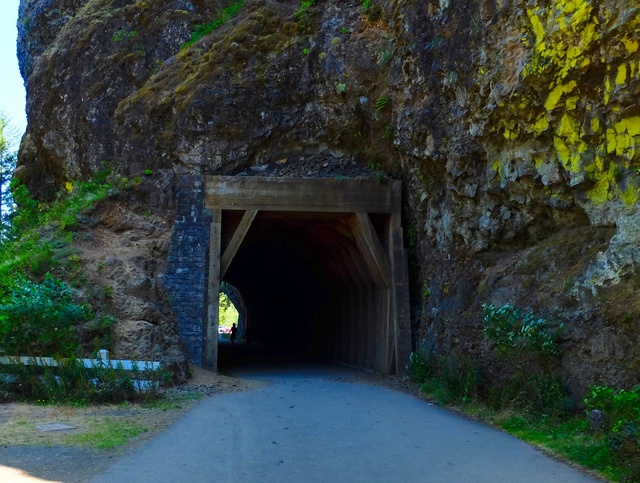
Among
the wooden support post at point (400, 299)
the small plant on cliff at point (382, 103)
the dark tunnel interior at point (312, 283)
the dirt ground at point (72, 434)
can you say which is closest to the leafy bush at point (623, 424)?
the dirt ground at point (72, 434)

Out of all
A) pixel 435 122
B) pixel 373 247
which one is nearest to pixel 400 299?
pixel 373 247

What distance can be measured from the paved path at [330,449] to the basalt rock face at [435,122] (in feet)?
6.52

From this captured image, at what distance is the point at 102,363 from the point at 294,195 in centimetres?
671

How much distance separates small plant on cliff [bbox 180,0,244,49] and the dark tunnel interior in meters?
5.80

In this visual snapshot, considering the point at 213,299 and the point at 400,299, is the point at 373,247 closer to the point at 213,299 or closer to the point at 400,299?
the point at 400,299

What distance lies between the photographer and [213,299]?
1609 cm

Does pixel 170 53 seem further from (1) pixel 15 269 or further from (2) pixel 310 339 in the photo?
(2) pixel 310 339

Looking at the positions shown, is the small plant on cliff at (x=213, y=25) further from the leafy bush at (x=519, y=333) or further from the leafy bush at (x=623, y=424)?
the leafy bush at (x=623, y=424)

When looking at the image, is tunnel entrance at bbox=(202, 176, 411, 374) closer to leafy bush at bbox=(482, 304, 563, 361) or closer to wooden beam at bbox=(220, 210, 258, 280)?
wooden beam at bbox=(220, 210, 258, 280)

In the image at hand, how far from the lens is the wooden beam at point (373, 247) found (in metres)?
16.7

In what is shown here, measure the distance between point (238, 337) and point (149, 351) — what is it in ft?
116

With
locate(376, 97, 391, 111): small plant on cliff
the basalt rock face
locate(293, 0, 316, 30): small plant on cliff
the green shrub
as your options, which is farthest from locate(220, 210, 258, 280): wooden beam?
locate(293, 0, 316, 30): small plant on cliff

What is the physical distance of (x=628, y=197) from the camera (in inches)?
373

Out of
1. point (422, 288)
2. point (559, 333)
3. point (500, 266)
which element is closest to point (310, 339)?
point (422, 288)
